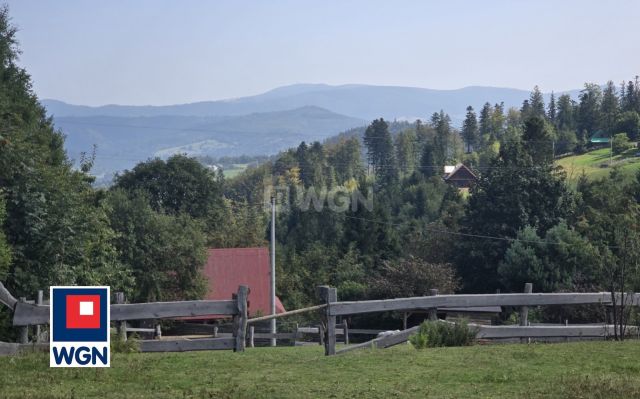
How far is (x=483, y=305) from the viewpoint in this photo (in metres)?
14.1

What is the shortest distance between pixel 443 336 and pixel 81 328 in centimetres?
566

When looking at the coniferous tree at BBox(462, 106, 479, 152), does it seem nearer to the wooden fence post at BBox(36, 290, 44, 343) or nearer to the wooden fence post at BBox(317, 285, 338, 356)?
the wooden fence post at BBox(36, 290, 44, 343)

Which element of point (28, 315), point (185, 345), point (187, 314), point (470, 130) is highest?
point (470, 130)

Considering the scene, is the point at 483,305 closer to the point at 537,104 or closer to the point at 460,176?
the point at 460,176

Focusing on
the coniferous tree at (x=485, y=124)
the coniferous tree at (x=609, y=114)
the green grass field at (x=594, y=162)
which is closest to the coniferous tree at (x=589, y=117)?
the coniferous tree at (x=609, y=114)

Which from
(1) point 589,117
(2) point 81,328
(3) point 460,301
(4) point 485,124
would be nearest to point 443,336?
(3) point 460,301

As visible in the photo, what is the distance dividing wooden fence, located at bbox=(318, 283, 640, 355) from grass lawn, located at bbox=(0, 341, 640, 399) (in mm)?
990

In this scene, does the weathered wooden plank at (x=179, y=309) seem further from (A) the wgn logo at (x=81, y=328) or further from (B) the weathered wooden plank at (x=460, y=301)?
(B) the weathered wooden plank at (x=460, y=301)

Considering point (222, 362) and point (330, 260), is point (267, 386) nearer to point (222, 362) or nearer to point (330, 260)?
point (222, 362)

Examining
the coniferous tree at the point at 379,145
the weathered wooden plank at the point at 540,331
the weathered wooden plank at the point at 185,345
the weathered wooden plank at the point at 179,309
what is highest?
the coniferous tree at the point at 379,145

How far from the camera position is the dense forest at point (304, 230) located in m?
26.2

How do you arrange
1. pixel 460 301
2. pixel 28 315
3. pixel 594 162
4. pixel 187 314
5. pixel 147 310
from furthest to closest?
pixel 594 162
pixel 460 301
pixel 187 314
pixel 147 310
pixel 28 315

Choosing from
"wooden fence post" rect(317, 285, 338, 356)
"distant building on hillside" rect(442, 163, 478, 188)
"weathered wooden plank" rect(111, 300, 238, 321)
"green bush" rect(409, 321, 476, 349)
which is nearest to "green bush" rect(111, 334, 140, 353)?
"weathered wooden plank" rect(111, 300, 238, 321)

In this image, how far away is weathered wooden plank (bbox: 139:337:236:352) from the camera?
1218cm
